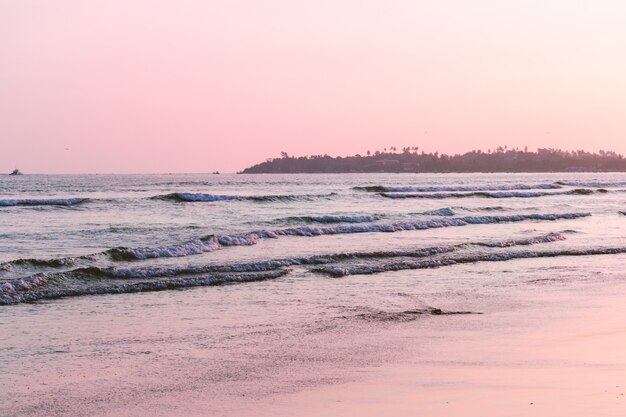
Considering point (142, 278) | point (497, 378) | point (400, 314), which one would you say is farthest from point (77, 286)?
point (497, 378)

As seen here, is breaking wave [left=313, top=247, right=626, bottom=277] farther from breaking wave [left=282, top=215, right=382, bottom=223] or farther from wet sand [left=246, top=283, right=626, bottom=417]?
breaking wave [left=282, top=215, right=382, bottom=223]

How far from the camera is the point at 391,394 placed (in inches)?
301

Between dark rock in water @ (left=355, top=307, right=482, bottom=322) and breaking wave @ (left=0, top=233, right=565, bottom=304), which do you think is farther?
breaking wave @ (left=0, top=233, right=565, bottom=304)

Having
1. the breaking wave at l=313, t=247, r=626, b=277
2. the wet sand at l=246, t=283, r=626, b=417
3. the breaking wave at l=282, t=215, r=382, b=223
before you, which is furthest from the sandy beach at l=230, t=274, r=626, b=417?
the breaking wave at l=282, t=215, r=382, b=223

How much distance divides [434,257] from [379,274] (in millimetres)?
3345

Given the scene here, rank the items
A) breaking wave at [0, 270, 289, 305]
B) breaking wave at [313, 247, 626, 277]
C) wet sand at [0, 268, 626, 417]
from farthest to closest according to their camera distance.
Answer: breaking wave at [313, 247, 626, 277] → breaking wave at [0, 270, 289, 305] → wet sand at [0, 268, 626, 417]

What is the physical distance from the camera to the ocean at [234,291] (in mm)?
8656

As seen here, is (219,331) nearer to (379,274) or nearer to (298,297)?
(298,297)

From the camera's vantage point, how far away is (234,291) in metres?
14.5

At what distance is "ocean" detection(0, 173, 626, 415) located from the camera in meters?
8.66

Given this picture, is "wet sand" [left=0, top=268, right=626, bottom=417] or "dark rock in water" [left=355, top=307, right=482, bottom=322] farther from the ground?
"wet sand" [left=0, top=268, right=626, bottom=417]

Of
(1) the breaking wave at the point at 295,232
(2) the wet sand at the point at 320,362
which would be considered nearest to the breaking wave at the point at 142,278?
(2) the wet sand at the point at 320,362

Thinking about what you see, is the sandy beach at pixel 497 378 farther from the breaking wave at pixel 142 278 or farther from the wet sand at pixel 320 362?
the breaking wave at pixel 142 278

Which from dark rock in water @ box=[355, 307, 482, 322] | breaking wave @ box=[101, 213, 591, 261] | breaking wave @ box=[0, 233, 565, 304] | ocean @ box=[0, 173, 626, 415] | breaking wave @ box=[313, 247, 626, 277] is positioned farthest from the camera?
breaking wave @ box=[101, 213, 591, 261]
